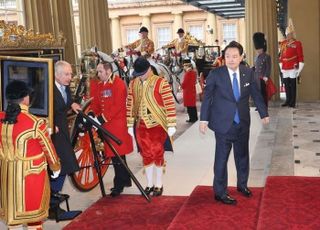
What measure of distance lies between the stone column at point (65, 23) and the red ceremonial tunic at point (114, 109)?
2392 millimetres

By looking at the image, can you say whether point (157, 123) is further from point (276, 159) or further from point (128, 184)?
point (276, 159)

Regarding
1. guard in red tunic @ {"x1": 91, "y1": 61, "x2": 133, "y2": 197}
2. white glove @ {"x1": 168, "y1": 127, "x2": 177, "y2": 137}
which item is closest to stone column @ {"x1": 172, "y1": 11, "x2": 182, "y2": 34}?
guard in red tunic @ {"x1": 91, "y1": 61, "x2": 133, "y2": 197}

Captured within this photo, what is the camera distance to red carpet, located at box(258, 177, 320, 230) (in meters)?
3.46

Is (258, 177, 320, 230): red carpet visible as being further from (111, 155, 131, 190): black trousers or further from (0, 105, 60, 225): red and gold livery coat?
(0, 105, 60, 225): red and gold livery coat

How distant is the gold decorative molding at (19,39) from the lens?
4872 mm

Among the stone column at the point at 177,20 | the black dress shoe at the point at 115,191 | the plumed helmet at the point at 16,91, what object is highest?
the stone column at the point at 177,20

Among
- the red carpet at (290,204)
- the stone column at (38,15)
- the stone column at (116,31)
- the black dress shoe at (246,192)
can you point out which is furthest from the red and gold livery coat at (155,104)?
the stone column at (116,31)

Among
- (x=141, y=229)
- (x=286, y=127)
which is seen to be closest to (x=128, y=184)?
(x=141, y=229)

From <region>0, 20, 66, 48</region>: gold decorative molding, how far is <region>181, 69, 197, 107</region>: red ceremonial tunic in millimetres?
4626

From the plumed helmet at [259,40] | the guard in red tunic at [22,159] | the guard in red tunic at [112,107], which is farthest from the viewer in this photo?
the plumed helmet at [259,40]

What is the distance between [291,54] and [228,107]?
6715mm

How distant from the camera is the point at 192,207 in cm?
415

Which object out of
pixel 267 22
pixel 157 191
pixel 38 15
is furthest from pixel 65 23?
pixel 267 22

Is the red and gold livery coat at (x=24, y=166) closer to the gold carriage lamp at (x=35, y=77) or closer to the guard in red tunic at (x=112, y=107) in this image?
the gold carriage lamp at (x=35, y=77)
